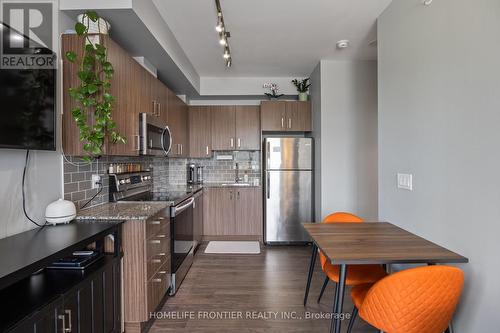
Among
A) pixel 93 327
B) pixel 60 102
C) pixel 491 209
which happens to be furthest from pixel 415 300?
pixel 60 102

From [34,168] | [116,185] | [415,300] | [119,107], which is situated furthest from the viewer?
[116,185]

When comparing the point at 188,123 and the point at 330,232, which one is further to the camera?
the point at 188,123

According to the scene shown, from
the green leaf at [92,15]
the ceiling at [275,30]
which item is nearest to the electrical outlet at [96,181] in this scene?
the green leaf at [92,15]

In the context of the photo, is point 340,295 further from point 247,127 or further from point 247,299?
point 247,127

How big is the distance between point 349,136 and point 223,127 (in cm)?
198

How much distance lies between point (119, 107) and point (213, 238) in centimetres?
272

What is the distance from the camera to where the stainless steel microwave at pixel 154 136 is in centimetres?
249

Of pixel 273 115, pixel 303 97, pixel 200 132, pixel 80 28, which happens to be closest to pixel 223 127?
pixel 200 132

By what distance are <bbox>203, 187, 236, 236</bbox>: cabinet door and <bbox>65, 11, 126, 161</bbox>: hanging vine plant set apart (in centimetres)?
246

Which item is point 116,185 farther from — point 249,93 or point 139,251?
point 249,93

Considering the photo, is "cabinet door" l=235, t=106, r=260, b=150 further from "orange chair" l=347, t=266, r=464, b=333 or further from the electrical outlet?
"orange chair" l=347, t=266, r=464, b=333

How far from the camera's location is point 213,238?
4.27 m

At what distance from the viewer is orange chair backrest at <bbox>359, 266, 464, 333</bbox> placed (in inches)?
46.9

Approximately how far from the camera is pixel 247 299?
8.18ft
